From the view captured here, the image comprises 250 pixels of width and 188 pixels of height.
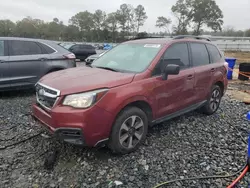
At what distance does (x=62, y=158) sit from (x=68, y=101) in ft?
3.07

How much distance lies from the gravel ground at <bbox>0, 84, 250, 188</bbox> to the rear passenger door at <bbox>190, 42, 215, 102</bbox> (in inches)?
26.6

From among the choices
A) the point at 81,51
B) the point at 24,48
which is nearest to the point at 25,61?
the point at 24,48

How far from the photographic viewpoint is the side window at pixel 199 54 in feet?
13.7

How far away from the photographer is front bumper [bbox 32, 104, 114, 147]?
101 inches

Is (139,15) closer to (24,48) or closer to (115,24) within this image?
(115,24)

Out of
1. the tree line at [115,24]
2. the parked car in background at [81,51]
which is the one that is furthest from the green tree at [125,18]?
the parked car in background at [81,51]

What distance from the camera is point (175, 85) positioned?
3.58m

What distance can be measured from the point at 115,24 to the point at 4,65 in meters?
58.1

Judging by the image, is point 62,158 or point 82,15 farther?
point 82,15

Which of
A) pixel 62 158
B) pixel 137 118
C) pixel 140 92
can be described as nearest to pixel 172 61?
pixel 140 92

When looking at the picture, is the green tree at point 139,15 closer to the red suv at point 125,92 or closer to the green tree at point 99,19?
the green tree at point 99,19

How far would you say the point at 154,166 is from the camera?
2.88m

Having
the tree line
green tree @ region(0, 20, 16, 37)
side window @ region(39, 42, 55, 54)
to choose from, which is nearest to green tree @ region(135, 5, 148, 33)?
the tree line

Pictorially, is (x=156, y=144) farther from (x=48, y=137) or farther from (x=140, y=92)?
(x=48, y=137)
